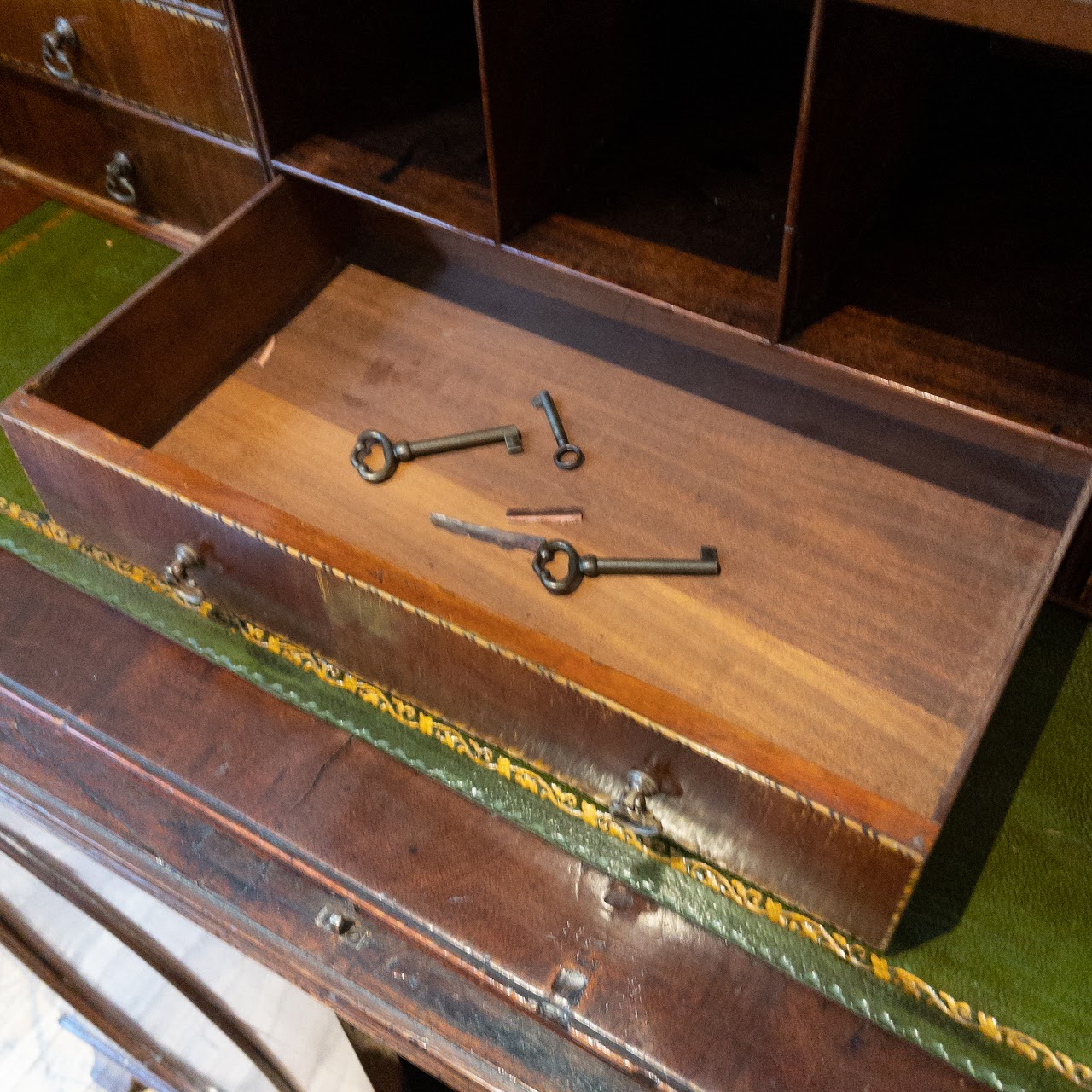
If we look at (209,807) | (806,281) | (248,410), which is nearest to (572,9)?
(806,281)

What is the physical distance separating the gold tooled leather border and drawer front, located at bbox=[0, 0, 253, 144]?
43 centimetres

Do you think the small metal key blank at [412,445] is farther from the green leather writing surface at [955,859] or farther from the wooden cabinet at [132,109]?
the wooden cabinet at [132,109]

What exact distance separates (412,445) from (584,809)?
0.35 metres

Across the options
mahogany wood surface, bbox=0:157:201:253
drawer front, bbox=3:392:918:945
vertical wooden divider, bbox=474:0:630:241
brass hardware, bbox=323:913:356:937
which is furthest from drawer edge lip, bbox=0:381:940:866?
mahogany wood surface, bbox=0:157:201:253

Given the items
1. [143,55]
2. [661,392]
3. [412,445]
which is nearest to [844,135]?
[661,392]

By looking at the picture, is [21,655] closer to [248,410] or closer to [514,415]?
[248,410]

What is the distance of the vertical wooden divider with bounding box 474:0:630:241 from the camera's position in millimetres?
838

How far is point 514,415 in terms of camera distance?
1004 millimetres

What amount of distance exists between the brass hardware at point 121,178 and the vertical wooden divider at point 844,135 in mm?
786

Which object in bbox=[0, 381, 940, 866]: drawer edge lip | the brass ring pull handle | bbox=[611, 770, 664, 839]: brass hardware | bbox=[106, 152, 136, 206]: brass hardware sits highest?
the brass ring pull handle

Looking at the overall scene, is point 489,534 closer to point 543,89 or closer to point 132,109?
point 543,89

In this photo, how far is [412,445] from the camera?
958 mm

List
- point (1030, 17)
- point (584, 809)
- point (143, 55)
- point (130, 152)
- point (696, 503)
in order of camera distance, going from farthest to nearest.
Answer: point (130, 152)
point (143, 55)
point (696, 503)
point (584, 809)
point (1030, 17)

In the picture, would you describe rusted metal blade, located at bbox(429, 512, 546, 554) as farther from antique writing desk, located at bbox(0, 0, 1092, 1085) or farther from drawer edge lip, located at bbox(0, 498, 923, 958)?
drawer edge lip, located at bbox(0, 498, 923, 958)
